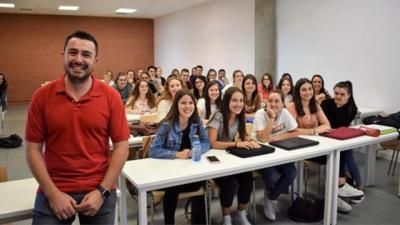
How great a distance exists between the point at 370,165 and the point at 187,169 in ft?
8.47

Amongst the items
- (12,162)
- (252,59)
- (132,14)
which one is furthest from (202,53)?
(12,162)

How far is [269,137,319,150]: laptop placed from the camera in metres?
2.88

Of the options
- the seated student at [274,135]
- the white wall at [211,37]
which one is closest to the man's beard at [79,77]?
the seated student at [274,135]

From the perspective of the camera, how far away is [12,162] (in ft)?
16.4

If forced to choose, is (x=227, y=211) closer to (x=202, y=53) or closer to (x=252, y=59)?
(x=252, y=59)

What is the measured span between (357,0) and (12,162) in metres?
5.78

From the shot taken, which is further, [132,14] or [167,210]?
[132,14]

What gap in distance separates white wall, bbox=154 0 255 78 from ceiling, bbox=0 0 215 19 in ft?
1.27

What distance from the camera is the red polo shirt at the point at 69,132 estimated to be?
1.65 metres

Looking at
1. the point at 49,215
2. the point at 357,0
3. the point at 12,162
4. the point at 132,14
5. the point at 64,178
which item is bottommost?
the point at 12,162

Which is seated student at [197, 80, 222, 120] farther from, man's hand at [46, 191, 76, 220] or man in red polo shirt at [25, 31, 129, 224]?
man's hand at [46, 191, 76, 220]

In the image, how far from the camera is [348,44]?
18.5 feet

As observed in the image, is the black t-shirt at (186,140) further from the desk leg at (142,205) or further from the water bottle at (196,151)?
the desk leg at (142,205)

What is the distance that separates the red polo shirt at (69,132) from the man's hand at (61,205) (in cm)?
5
